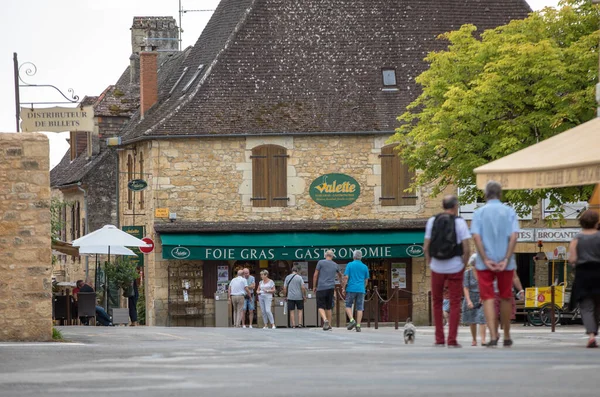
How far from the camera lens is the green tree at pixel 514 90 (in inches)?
1276

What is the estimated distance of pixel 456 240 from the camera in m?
14.4

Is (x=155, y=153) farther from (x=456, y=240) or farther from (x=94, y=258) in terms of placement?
(x=456, y=240)

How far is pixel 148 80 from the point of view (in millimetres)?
45344

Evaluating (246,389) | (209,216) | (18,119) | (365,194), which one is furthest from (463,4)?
(246,389)

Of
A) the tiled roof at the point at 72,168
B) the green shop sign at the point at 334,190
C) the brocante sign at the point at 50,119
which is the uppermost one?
the tiled roof at the point at 72,168

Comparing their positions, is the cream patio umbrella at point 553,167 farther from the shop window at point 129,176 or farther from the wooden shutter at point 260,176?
the shop window at point 129,176

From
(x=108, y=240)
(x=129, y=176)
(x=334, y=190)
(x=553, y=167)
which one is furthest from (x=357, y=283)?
(x=129, y=176)

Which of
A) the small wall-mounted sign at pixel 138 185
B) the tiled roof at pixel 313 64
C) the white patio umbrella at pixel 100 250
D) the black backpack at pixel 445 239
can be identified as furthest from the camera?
the tiled roof at pixel 313 64

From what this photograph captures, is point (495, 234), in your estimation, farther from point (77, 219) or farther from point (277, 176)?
point (77, 219)

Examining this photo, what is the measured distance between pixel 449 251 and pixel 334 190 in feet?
87.6

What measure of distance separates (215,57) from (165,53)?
466 inches

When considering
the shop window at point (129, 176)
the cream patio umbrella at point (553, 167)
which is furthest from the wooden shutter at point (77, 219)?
the cream patio umbrella at point (553, 167)

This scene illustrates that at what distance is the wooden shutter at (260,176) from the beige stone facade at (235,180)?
0.14 m

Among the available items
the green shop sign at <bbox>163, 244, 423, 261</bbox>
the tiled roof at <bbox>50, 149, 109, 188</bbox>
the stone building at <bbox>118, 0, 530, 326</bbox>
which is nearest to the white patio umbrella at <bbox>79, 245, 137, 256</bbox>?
the stone building at <bbox>118, 0, 530, 326</bbox>
